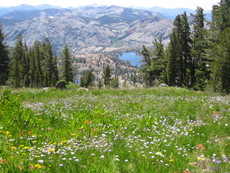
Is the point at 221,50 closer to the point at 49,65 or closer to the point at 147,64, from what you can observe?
the point at 147,64

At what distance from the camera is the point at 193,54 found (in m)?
62.9

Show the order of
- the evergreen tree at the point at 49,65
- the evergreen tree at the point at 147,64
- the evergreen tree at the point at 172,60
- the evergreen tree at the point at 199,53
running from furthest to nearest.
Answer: the evergreen tree at the point at 49,65 → the evergreen tree at the point at 147,64 → the evergreen tree at the point at 172,60 → the evergreen tree at the point at 199,53

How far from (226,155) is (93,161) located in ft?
12.1

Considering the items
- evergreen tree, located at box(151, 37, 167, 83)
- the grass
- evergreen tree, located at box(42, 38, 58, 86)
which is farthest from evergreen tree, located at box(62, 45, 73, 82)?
the grass

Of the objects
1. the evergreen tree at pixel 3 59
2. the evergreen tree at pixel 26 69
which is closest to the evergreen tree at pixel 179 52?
the evergreen tree at pixel 3 59

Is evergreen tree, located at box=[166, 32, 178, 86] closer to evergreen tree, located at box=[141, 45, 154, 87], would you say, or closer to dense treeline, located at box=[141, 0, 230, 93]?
dense treeline, located at box=[141, 0, 230, 93]

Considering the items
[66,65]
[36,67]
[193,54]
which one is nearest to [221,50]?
[193,54]

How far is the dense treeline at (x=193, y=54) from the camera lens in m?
52.4

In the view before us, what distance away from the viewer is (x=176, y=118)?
11195 millimetres

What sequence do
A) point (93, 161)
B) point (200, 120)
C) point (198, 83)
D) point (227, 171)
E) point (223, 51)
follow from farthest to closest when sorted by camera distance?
point (198, 83) → point (223, 51) → point (200, 120) → point (93, 161) → point (227, 171)

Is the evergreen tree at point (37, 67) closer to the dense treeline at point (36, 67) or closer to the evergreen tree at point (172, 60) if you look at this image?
the dense treeline at point (36, 67)

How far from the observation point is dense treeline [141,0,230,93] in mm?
52406

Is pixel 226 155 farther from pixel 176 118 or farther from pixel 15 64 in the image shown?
pixel 15 64

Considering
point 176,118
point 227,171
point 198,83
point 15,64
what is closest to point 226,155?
point 227,171
